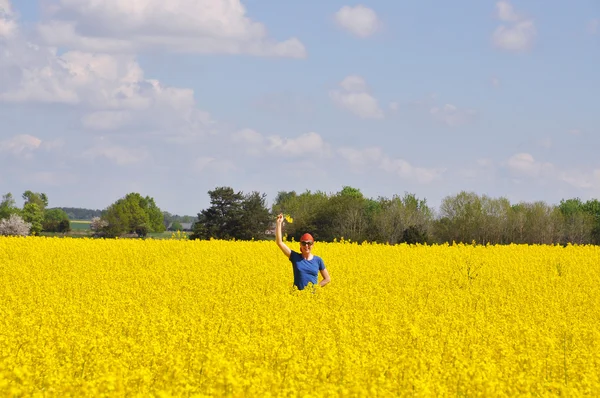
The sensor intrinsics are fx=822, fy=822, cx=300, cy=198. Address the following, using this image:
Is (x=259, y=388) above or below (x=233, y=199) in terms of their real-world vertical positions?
below

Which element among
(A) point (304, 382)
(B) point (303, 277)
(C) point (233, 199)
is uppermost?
A: (C) point (233, 199)

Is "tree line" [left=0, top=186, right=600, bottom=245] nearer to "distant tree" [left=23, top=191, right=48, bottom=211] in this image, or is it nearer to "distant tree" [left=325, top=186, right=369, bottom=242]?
"distant tree" [left=325, top=186, right=369, bottom=242]

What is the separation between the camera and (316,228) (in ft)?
229

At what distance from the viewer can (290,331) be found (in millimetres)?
9000

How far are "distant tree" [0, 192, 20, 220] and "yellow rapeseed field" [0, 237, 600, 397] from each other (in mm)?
113715

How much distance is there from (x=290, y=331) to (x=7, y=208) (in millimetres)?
132552

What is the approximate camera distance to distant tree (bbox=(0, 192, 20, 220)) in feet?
427

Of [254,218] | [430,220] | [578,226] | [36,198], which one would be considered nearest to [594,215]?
[578,226]

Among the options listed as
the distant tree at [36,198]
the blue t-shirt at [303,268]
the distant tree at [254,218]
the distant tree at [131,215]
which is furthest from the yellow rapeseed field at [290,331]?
the distant tree at [36,198]

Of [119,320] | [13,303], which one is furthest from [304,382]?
[13,303]

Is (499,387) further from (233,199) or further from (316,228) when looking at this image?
(316,228)

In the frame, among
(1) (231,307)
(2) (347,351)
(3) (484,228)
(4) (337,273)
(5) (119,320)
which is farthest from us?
(3) (484,228)

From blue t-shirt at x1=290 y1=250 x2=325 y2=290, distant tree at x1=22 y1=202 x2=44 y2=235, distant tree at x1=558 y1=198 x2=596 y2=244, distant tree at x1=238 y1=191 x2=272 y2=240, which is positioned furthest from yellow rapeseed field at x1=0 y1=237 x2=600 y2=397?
distant tree at x1=22 y1=202 x2=44 y2=235

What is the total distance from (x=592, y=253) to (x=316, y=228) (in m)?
44.5
